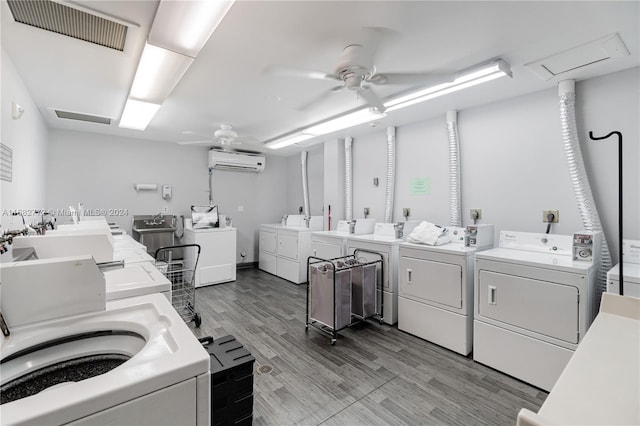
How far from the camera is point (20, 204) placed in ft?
8.13

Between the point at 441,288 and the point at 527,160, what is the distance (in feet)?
5.02

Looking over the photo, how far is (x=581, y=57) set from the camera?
80.4 inches

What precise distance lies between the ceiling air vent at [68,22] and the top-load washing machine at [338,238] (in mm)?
2881

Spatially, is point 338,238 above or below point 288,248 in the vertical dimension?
above

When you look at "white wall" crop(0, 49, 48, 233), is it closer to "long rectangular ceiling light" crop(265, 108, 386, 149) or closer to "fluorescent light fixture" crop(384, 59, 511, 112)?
"long rectangular ceiling light" crop(265, 108, 386, 149)

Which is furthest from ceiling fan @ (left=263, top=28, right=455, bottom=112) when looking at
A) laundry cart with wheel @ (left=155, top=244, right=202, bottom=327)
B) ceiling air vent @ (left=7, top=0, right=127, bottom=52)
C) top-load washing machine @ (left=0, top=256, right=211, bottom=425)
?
laundry cart with wheel @ (left=155, top=244, right=202, bottom=327)

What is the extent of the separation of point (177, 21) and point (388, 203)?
10.2 ft

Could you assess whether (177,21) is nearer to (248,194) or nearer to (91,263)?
(91,263)

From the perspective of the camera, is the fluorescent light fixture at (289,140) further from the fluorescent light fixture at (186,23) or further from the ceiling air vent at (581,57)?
the ceiling air vent at (581,57)

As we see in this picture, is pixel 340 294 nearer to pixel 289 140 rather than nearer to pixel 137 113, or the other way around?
pixel 289 140

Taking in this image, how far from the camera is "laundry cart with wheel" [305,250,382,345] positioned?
2.82 m

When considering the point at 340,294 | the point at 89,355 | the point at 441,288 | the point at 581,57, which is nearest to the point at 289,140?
the point at 340,294

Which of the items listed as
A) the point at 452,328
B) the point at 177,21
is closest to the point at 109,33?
the point at 177,21

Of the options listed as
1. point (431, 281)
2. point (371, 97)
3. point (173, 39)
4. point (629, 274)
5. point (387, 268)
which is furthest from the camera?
point (387, 268)
